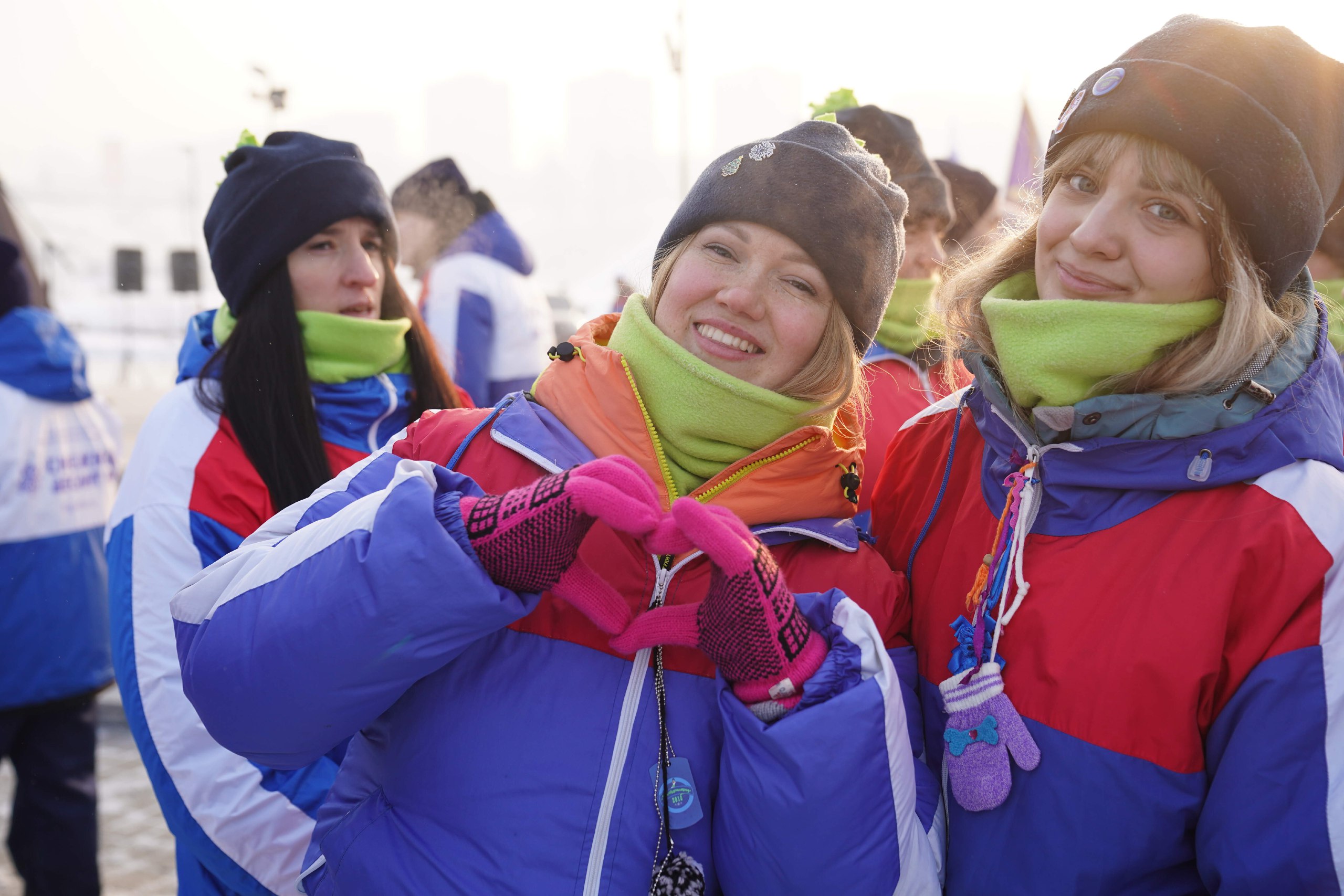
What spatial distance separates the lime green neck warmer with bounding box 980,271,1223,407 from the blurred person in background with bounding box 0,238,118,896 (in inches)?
122

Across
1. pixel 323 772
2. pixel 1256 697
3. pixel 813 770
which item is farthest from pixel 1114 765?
pixel 323 772

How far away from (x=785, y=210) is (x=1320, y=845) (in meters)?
1.33

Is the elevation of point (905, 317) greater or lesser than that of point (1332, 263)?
lesser

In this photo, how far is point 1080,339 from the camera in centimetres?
151

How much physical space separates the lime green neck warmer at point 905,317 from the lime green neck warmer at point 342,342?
1.43 m

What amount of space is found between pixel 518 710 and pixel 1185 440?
3.65 feet

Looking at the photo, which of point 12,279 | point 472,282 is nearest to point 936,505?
point 12,279

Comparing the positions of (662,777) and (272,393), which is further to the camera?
(272,393)

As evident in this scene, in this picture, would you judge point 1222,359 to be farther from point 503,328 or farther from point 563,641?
point 503,328

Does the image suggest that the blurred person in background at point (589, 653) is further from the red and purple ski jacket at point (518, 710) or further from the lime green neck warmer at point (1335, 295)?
the lime green neck warmer at point (1335, 295)

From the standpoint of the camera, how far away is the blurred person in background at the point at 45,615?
3043 millimetres

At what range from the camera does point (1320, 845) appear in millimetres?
1255

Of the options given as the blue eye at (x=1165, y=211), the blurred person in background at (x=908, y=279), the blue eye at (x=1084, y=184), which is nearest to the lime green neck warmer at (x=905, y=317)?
the blurred person in background at (x=908, y=279)

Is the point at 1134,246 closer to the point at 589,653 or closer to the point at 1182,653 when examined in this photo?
the point at 1182,653
